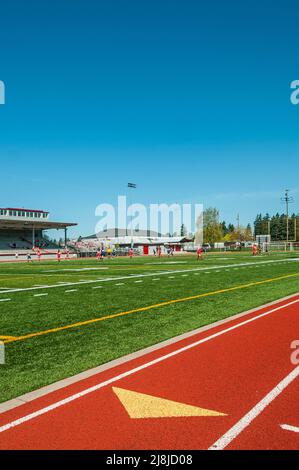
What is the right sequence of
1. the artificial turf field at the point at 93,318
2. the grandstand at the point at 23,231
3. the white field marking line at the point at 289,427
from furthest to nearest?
the grandstand at the point at 23,231 < the artificial turf field at the point at 93,318 < the white field marking line at the point at 289,427

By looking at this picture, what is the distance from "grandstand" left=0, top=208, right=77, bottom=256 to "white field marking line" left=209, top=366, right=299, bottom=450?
59.5 metres

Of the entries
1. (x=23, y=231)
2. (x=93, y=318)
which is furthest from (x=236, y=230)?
(x=93, y=318)

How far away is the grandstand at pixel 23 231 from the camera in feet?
211

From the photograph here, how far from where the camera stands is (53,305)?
11.0m

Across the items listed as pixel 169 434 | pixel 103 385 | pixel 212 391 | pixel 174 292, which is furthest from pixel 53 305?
pixel 169 434

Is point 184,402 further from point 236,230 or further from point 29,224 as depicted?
point 236,230

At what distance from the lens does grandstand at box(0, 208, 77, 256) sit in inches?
2532

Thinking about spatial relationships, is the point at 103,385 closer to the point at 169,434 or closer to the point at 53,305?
the point at 169,434

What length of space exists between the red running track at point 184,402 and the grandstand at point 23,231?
5833cm

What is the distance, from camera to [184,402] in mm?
4340

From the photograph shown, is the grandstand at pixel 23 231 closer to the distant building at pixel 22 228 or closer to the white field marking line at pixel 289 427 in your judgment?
the distant building at pixel 22 228

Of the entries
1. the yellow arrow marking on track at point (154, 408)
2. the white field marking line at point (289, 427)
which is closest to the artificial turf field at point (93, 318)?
the yellow arrow marking on track at point (154, 408)

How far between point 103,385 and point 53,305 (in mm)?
6478
